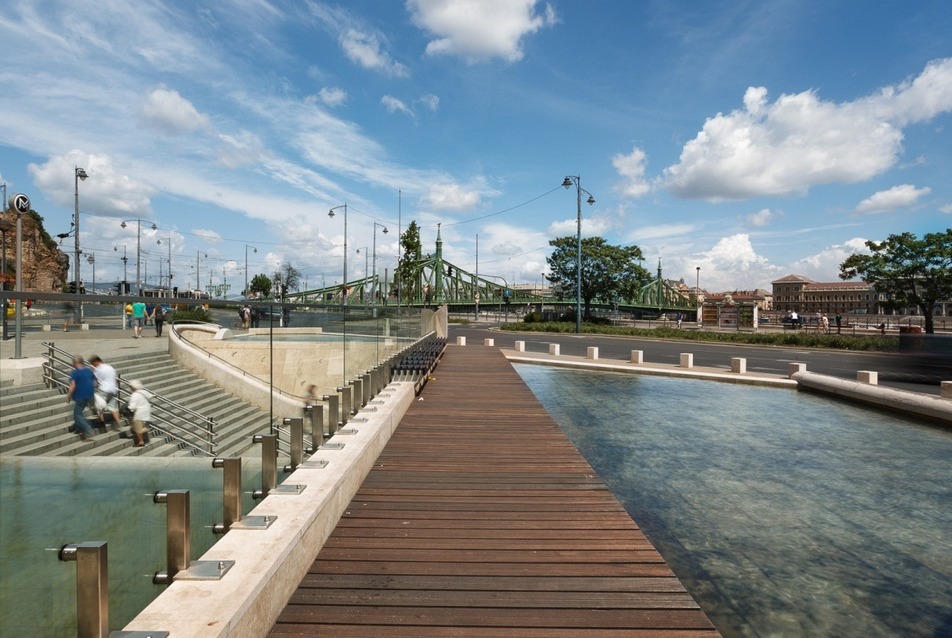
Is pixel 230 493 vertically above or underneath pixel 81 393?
underneath

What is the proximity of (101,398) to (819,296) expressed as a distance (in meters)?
198

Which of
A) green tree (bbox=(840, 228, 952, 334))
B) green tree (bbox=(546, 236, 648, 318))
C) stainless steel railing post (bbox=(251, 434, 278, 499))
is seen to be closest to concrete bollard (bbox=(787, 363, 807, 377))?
stainless steel railing post (bbox=(251, 434, 278, 499))

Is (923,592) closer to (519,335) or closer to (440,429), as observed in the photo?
(440,429)

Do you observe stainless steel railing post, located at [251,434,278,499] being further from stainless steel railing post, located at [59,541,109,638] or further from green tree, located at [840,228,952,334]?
green tree, located at [840,228,952,334]

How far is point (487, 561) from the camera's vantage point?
3.75 m

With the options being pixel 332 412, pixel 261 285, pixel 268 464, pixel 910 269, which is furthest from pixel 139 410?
pixel 261 285

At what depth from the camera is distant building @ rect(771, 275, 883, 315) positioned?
521ft

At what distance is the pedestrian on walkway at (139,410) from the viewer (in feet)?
8.04

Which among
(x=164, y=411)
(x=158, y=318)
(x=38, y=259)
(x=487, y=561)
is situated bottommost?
(x=487, y=561)

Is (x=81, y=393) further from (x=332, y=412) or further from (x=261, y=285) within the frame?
(x=261, y=285)

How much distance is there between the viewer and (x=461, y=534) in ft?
13.7

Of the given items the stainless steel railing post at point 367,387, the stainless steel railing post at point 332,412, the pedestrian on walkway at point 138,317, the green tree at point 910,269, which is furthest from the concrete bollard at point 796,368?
the green tree at point 910,269

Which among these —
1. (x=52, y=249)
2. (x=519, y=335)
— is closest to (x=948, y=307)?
(x=519, y=335)

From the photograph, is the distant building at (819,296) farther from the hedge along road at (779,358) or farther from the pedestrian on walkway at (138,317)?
the pedestrian on walkway at (138,317)
